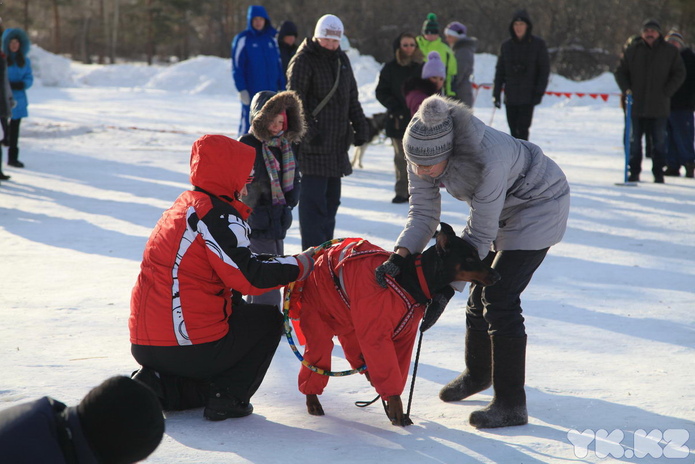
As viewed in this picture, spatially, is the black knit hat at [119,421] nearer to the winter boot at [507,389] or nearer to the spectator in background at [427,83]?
the winter boot at [507,389]

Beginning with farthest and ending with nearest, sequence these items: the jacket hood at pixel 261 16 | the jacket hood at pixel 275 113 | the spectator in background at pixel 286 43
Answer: the spectator in background at pixel 286 43 < the jacket hood at pixel 261 16 < the jacket hood at pixel 275 113

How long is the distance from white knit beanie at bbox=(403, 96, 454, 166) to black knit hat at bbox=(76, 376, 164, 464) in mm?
1489

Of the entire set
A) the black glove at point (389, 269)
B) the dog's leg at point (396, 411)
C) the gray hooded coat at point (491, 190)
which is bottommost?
the dog's leg at point (396, 411)

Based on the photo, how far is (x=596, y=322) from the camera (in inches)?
179

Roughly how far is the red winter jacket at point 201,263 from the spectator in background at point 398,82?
4.76m

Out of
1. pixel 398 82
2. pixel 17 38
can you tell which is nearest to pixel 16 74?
pixel 17 38

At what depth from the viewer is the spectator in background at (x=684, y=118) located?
9.64m

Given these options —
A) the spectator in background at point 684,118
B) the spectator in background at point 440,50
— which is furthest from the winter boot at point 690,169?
the spectator in background at point 440,50

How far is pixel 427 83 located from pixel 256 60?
2339mm

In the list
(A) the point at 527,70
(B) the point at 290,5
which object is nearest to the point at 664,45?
(A) the point at 527,70

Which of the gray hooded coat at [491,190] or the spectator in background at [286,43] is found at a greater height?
the spectator in background at [286,43]

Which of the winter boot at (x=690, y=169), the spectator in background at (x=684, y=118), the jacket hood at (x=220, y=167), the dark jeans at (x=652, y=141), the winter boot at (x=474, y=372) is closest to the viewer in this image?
the jacket hood at (x=220, y=167)

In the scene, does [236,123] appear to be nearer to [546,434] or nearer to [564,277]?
[564,277]

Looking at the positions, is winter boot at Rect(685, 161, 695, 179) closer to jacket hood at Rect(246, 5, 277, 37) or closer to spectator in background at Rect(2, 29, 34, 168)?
jacket hood at Rect(246, 5, 277, 37)
